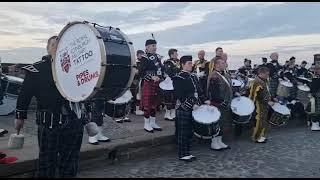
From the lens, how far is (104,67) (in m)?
4.20

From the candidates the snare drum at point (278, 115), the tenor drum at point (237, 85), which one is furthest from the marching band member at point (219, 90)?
the snare drum at point (278, 115)

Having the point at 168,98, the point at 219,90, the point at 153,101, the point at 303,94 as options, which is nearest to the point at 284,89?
the point at 303,94

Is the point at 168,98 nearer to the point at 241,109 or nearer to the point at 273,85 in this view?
the point at 241,109

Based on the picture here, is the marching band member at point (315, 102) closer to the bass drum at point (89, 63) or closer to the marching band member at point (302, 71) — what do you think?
the marching band member at point (302, 71)

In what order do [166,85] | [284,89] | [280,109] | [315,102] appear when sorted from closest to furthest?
[166,85], [280,109], [315,102], [284,89]

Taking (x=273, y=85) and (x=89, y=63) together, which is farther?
(x=273, y=85)

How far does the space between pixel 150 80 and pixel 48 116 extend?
384 cm

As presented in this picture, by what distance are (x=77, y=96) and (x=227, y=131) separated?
5.27 metres

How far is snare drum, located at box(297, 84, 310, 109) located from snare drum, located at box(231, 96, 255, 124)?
3959mm

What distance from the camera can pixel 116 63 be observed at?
14.3ft

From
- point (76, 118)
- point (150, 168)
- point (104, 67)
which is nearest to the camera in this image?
point (104, 67)

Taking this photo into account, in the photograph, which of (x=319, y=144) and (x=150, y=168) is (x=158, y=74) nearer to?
(x=150, y=168)

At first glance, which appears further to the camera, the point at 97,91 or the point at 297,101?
the point at 297,101

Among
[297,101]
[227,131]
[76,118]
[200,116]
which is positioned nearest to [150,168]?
[200,116]
